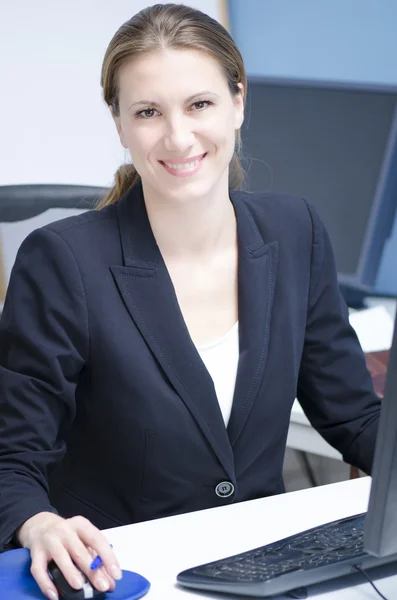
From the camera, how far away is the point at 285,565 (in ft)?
3.51

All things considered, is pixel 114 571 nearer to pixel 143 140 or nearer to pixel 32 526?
pixel 32 526

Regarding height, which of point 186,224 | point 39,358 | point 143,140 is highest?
point 143,140

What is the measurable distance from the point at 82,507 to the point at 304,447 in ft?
2.47

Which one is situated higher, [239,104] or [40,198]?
[239,104]

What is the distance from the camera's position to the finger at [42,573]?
1062mm

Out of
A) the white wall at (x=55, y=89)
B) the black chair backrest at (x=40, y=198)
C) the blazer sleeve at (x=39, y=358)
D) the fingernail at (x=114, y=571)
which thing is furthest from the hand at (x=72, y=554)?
the white wall at (x=55, y=89)

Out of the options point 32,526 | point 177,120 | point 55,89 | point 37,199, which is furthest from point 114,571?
point 55,89

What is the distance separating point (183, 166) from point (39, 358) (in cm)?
37

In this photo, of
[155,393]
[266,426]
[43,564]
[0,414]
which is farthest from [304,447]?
[43,564]

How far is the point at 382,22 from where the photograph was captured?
2.94 meters

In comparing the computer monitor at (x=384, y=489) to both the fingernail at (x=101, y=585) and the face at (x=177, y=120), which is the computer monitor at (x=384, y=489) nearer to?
the fingernail at (x=101, y=585)

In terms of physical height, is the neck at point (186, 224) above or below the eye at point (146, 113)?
below

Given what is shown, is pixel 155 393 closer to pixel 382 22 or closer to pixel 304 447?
pixel 304 447

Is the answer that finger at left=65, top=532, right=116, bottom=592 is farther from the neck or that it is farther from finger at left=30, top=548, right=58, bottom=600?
the neck
